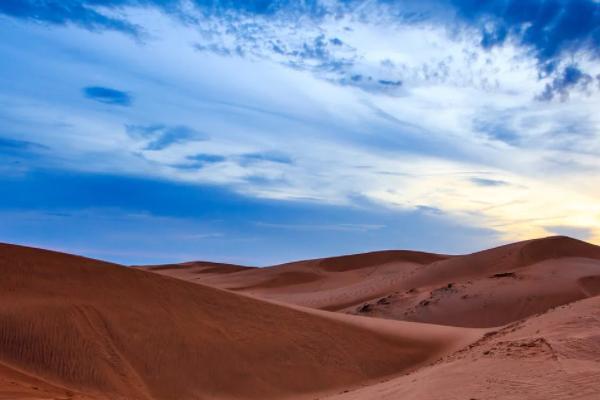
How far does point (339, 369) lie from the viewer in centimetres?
1494

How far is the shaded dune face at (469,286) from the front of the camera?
81.6 feet

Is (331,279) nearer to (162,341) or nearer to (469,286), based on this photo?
(469,286)

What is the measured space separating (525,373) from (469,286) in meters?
20.0

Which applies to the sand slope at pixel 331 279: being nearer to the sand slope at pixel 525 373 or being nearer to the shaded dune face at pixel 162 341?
the shaded dune face at pixel 162 341

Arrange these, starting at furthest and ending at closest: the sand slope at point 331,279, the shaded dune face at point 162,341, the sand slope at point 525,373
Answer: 1. the sand slope at point 331,279
2. the shaded dune face at point 162,341
3. the sand slope at point 525,373

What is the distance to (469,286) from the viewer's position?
89.2ft

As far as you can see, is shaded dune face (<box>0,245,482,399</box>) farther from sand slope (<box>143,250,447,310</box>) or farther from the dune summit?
sand slope (<box>143,250,447,310</box>)

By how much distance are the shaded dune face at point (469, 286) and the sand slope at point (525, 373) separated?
601 inches

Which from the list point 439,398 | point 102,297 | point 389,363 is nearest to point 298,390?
point 389,363

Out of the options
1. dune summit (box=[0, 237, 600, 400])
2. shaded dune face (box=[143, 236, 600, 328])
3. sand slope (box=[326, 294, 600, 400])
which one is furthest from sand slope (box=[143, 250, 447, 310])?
sand slope (box=[326, 294, 600, 400])

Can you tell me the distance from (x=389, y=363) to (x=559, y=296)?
12.0m

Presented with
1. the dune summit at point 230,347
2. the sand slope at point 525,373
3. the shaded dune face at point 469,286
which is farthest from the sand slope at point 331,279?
the sand slope at point 525,373

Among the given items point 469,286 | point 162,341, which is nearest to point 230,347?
point 162,341

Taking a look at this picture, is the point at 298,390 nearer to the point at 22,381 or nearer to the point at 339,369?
the point at 339,369
